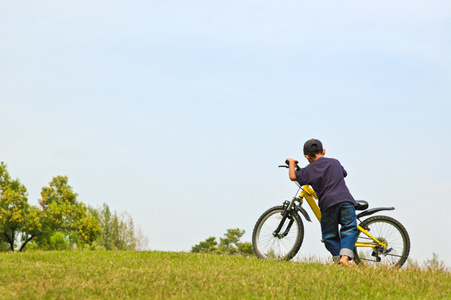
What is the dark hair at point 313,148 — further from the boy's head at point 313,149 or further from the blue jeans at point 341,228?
the blue jeans at point 341,228

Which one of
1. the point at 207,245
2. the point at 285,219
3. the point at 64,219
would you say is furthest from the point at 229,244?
the point at 285,219

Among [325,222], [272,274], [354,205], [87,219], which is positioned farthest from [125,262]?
[87,219]

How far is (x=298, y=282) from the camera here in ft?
25.7

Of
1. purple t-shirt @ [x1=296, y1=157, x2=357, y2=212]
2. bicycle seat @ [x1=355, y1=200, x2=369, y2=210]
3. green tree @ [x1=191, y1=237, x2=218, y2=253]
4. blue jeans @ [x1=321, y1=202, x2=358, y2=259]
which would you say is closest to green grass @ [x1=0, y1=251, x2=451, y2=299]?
blue jeans @ [x1=321, y1=202, x2=358, y2=259]

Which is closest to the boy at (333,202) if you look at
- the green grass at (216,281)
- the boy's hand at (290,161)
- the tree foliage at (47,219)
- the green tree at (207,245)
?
the boy's hand at (290,161)

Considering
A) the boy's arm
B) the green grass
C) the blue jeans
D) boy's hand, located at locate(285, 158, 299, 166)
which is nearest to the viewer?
the green grass

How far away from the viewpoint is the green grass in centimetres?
722

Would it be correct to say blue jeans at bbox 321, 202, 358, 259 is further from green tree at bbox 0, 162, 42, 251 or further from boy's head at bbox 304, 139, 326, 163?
green tree at bbox 0, 162, 42, 251

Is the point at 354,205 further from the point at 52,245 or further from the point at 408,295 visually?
the point at 52,245

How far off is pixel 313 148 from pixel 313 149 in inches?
0.8

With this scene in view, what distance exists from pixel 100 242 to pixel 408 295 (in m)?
59.0

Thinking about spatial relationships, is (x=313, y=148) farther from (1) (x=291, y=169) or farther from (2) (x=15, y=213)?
(2) (x=15, y=213)

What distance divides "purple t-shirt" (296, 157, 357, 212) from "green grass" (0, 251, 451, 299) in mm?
1316

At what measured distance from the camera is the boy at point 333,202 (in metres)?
9.73
